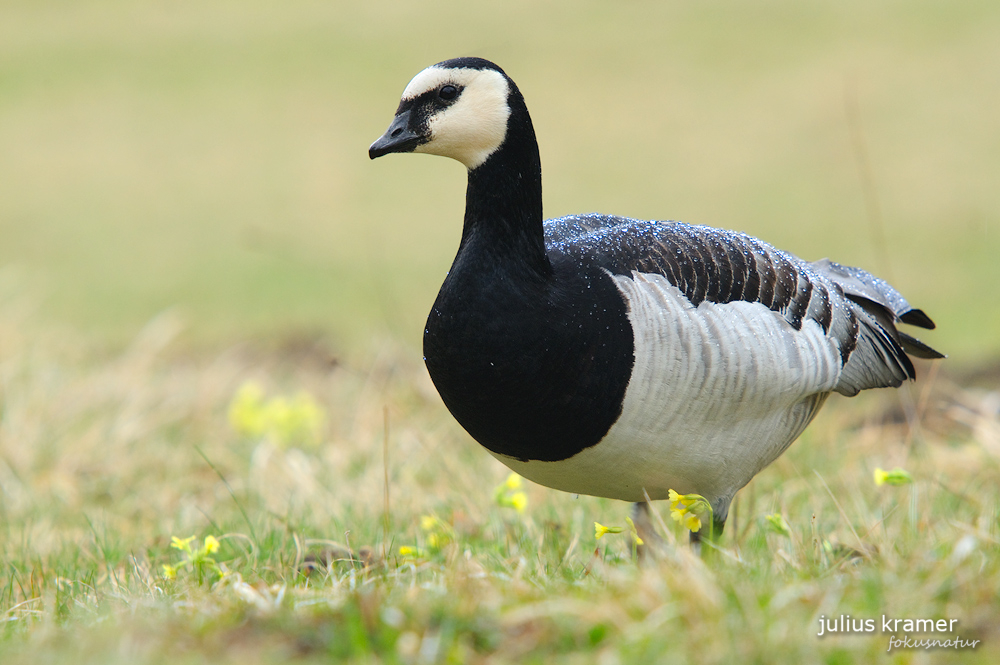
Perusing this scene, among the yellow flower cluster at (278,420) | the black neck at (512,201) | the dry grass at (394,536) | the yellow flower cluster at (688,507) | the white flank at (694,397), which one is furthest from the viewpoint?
the yellow flower cluster at (278,420)

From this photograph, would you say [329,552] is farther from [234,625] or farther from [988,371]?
[988,371]

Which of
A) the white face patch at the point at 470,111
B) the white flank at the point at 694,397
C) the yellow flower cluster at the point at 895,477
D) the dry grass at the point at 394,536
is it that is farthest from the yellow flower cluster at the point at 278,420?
the yellow flower cluster at the point at 895,477

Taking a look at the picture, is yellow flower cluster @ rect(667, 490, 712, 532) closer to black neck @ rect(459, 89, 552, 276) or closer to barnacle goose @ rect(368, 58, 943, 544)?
barnacle goose @ rect(368, 58, 943, 544)

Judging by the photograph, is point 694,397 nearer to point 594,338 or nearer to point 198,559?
point 594,338

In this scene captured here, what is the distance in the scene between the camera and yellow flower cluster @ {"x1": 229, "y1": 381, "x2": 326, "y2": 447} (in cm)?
604

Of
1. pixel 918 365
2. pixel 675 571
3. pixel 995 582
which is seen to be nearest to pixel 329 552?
pixel 675 571

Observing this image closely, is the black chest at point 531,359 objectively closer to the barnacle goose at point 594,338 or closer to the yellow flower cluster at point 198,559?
the barnacle goose at point 594,338

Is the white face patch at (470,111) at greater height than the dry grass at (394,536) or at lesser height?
greater

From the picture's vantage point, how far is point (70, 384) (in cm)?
679

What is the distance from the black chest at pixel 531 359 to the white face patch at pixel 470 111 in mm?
459

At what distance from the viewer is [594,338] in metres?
3.35

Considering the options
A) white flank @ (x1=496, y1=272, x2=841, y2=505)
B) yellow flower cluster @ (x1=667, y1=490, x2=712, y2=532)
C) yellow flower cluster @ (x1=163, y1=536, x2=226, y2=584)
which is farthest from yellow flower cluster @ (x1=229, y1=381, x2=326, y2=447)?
yellow flower cluster @ (x1=667, y1=490, x2=712, y2=532)

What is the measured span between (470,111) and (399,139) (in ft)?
0.87

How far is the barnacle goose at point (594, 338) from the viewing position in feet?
10.9
